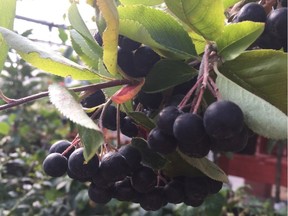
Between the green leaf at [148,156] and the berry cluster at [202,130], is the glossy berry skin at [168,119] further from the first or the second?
the green leaf at [148,156]

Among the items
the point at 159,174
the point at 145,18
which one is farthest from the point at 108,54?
the point at 159,174

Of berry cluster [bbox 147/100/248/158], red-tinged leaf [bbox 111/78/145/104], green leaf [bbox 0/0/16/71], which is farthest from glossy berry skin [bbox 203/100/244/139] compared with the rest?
green leaf [bbox 0/0/16/71]

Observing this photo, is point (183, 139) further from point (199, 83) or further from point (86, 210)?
point (86, 210)

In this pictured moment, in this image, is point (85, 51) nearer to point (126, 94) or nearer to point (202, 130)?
point (126, 94)

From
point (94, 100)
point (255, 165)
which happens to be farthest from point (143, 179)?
point (255, 165)

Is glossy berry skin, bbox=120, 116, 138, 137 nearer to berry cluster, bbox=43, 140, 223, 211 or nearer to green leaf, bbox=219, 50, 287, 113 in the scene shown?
berry cluster, bbox=43, 140, 223, 211
